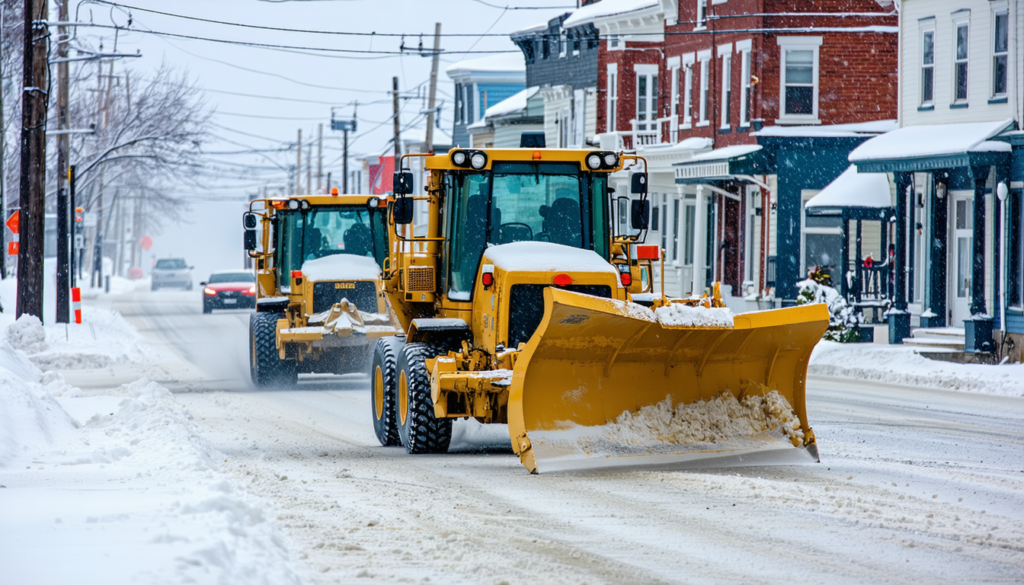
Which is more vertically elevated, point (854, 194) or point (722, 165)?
point (722, 165)

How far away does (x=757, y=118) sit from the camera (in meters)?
32.4

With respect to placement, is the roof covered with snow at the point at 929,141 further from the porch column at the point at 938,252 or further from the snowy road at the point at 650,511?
the snowy road at the point at 650,511

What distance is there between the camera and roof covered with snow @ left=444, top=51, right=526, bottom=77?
61.2 metres

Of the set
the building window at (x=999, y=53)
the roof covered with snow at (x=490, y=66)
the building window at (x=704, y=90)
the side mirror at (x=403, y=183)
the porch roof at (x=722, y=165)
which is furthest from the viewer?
the roof covered with snow at (x=490, y=66)

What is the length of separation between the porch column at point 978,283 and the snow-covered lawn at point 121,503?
572 inches

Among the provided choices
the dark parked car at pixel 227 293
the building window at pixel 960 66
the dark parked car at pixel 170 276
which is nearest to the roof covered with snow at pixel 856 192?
the building window at pixel 960 66

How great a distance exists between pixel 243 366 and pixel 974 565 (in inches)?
685

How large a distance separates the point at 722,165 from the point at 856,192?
5.03 metres

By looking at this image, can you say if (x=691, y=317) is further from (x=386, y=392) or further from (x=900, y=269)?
(x=900, y=269)

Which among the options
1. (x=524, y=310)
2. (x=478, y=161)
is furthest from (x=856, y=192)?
(x=524, y=310)

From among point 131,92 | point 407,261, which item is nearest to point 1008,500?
point 407,261

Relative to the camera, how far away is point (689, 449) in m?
9.83

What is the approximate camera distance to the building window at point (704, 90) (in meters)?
35.6

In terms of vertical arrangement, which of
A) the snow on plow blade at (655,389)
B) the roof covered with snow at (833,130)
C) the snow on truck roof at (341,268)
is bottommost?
the snow on plow blade at (655,389)
